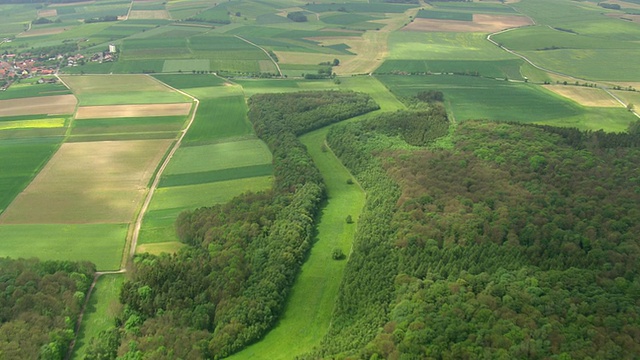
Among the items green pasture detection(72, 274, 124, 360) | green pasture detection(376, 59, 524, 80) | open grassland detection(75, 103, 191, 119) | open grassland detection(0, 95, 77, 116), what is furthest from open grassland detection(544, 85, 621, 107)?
open grassland detection(0, 95, 77, 116)

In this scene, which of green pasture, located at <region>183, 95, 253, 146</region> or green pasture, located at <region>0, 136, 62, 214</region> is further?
green pasture, located at <region>183, 95, 253, 146</region>

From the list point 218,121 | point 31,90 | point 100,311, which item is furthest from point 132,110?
point 100,311

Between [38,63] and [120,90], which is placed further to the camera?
[38,63]

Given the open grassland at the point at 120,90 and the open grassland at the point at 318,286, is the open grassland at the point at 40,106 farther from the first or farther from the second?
the open grassland at the point at 318,286

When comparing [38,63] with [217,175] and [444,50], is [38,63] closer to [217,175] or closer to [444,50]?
[217,175]

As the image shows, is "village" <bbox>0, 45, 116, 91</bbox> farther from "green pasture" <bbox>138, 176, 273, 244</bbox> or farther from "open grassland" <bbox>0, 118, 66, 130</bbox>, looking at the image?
"green pasture" <bbox>138, 176, 273, 244</bbox>
